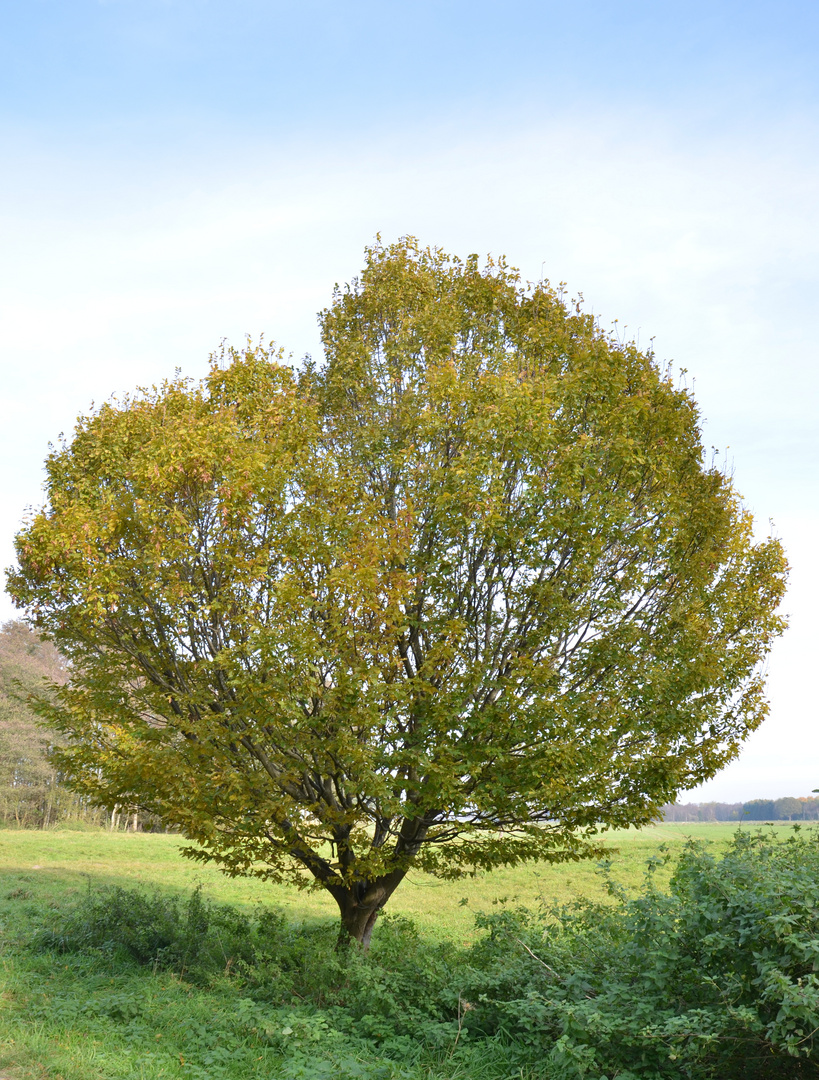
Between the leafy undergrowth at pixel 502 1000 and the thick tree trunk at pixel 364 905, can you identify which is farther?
the thick tree trunk at pixel 364 905

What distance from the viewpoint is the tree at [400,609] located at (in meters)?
9.27

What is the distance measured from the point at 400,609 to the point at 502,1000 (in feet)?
14.9

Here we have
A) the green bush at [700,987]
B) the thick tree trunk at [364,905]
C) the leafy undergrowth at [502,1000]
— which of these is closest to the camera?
the green bush at [700,987]

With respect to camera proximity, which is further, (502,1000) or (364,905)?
(364,905)

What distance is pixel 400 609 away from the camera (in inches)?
372

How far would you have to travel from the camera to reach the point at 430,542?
34.0 feet

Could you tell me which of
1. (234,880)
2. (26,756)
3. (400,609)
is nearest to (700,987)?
(400,609)

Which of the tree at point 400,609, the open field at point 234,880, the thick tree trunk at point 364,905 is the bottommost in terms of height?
the open field at point 234,880

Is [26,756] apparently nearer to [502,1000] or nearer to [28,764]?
[28,764]

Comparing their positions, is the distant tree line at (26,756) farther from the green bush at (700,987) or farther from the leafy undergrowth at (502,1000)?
the green bush at (700,987)

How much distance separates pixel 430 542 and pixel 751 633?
17.9ft

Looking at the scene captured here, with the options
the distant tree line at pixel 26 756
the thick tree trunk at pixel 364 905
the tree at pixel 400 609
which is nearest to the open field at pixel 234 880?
the distant tree line at pixel 26 756

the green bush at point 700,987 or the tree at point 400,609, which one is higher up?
the tree at point 400,609

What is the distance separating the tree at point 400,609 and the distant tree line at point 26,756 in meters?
26.0
